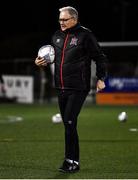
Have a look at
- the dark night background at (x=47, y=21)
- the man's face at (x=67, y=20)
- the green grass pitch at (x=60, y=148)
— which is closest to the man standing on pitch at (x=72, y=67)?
the man's face at (x=67, y=20)

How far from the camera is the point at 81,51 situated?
8.84 meters

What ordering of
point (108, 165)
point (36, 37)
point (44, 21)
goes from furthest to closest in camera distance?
point (44, 21) < point (36, 37) < point (108, 165)

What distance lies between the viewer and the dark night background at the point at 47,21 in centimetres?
4788

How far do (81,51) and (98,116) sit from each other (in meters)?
11.3

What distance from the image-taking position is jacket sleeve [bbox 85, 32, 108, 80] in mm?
8812

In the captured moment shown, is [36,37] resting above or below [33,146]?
below

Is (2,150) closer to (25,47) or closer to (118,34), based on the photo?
(25,47)

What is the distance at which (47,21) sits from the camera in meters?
50.8

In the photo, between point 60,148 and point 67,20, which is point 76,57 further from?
point 60,148

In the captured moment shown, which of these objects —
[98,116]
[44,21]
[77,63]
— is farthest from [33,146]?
[44,21]

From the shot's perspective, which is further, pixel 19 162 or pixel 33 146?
pixel 33 146

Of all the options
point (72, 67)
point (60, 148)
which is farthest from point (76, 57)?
point (60, 148)

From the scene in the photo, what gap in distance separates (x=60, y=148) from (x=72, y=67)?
315 centimetres

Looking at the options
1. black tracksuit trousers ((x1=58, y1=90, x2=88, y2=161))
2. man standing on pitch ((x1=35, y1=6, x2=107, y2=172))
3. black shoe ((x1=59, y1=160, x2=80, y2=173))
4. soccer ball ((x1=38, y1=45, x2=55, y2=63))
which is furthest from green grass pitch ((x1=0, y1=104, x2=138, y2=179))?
soccer ball ((x1=38, y1=45, x2=55, y2=63))
